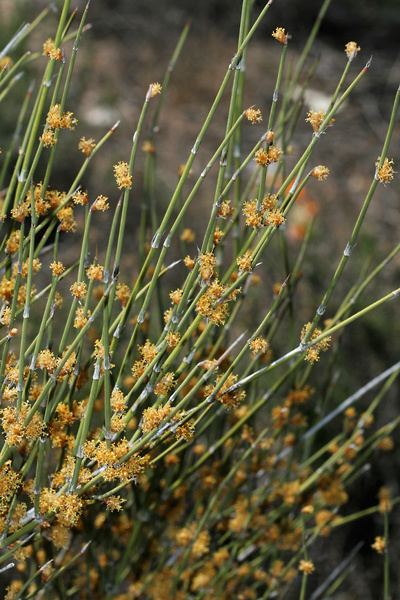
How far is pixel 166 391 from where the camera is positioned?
1350mm

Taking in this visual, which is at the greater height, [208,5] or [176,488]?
[208,5]

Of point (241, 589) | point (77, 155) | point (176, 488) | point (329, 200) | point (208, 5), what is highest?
point (208, 5)

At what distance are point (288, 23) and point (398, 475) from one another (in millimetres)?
4367

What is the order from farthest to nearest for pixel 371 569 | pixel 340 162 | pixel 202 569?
1. pixel 340 162
2. pixel 371 569
3. pixel 202 569

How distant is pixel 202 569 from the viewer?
77.1 inches

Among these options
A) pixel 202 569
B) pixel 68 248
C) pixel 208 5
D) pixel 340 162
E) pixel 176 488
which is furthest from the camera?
pixel 208 5

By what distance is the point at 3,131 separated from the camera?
4.74 meters

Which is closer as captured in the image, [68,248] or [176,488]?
[176,488]

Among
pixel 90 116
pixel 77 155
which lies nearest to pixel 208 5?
pixel 90 116

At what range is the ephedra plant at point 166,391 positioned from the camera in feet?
4.25

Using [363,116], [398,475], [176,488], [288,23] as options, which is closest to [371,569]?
[398,475]

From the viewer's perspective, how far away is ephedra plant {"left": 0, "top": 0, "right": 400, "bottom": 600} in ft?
4.25

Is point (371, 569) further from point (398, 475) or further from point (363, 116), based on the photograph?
point (363, 116)

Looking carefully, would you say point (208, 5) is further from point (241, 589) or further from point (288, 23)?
point (241, 589)
